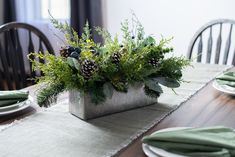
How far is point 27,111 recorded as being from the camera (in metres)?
1.03

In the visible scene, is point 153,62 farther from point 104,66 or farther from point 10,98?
point 10,98

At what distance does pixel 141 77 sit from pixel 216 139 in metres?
0.30

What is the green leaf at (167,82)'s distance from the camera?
99 cm

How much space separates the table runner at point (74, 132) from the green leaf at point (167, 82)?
0.07 meters

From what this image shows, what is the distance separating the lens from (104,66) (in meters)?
0.88

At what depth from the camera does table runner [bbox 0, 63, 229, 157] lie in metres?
0.75

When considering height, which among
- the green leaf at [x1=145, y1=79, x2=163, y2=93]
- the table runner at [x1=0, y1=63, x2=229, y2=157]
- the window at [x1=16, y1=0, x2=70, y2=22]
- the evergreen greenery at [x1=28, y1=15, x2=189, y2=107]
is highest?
the window at [x1=16, y1=0, x2=70, y2=22]

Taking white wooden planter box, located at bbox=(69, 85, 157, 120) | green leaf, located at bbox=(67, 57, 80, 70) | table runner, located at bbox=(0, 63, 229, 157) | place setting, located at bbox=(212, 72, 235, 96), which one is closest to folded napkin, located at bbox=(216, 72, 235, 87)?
place setting, located at bbox=(212, 72, 235, 96)

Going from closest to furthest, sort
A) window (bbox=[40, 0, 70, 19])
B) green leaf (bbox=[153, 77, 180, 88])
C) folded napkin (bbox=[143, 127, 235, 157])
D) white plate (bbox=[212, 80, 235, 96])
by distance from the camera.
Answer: folded napkin (bbox=[143, 127, 235, 157]), green leaf (bbox=[153, 77, 180, 88]), white plate (bbox=[212, 80, 235, 96]), window (bbox=[40, 0, 70, 19])

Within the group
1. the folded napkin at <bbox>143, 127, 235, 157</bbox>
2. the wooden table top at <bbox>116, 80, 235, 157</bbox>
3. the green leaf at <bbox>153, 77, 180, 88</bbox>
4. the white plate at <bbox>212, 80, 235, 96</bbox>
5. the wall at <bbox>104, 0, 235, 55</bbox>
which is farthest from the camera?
the wall at <bbox>104, 0, 235, 55</bbox>

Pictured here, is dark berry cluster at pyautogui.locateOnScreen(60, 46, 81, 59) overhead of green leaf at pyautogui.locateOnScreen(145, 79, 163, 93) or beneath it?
overhead

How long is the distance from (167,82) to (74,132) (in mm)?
318

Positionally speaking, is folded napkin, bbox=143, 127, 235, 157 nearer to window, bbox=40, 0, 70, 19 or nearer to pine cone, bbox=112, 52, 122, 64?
pine cone, bbox=112, 52, 122, 64

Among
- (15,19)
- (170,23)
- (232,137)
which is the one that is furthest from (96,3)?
(232,137)
